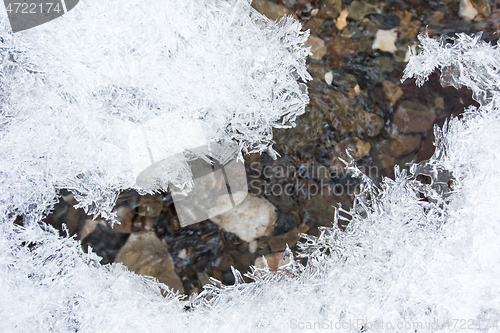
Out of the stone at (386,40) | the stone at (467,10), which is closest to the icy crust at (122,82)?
the stone at (386,40)

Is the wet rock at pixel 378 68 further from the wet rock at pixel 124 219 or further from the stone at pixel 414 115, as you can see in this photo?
the wet rock at pixel 124 219

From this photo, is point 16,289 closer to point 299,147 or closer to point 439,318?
point 299,147

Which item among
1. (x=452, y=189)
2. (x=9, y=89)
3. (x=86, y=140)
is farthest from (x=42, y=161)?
(x=452, y=189)

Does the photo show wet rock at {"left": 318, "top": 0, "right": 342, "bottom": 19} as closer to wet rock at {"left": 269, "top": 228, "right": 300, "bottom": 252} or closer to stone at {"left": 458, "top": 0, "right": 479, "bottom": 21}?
stone at {"left": 458, "top": 0, "right": 479, "bottom": 21}

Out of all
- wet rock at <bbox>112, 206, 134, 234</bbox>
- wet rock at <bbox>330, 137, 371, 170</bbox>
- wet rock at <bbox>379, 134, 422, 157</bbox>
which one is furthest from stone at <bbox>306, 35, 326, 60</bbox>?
wet rock at <bbox>112, 206, 134, 234</bbox>

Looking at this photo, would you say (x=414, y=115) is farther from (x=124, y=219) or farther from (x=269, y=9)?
(x=124, y=219)

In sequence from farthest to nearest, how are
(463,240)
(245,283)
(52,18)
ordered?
(245,283), (463,240), (52,18)

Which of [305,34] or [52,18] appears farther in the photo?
[305,34]
